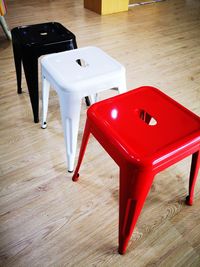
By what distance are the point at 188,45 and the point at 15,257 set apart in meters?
2.46

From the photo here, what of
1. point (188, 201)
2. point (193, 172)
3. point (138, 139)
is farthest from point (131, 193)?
point (188, 201)

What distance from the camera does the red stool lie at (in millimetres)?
740

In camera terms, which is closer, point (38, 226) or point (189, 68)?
point (38, 226)

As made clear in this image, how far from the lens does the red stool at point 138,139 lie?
740mm

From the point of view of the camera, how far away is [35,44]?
1288 mm

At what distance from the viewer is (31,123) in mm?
1544

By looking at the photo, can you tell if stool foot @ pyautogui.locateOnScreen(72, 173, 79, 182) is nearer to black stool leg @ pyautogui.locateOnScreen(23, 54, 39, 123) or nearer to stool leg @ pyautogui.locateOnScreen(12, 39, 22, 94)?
black stool leg @ pyautogui.locateOnScreen(23, 54, 39, 123)

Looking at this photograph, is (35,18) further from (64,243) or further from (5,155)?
(64,243)

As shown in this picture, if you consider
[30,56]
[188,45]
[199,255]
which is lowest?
[199,255]

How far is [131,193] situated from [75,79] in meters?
0.53

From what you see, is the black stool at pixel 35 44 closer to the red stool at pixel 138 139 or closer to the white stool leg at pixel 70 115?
the white stool leg at pixel 70 115

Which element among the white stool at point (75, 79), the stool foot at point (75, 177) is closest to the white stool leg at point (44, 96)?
the white stool at point (75, 79)

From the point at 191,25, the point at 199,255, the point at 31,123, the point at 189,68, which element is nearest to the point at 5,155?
the point at 31,123

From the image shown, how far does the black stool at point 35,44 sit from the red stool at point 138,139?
1.91 ft
